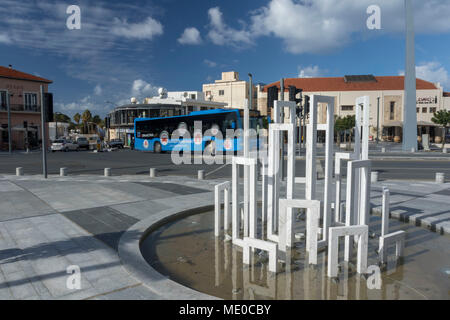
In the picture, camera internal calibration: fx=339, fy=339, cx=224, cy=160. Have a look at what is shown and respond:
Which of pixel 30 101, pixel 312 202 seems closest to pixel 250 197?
pixel 312 202

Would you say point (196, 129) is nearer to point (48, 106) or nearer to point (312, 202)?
point (48, 106)

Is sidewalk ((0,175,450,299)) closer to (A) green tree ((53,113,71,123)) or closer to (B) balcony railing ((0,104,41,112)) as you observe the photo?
(B) balcony railing ((0,104,41,112))

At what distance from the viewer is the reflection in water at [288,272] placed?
12.9ft

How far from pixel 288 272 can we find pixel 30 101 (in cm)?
4492

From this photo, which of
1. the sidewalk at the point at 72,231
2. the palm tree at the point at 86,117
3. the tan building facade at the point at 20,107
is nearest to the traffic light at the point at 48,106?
the sidewalk at the point at 72,231

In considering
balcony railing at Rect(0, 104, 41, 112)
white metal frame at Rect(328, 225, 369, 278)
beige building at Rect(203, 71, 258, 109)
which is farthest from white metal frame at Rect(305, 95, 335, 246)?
beige building at Rect(203, 71, 258, 109)

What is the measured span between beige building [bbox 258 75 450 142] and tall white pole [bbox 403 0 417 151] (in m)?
26.6

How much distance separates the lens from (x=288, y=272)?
446cm

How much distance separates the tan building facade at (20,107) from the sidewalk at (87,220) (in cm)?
3000

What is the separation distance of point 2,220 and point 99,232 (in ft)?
7.87

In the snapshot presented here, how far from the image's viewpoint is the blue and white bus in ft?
71.8

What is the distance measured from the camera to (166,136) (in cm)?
2833

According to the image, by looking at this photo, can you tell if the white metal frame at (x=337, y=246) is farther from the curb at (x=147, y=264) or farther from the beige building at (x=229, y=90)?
the beige building at (x=229, y=90)
